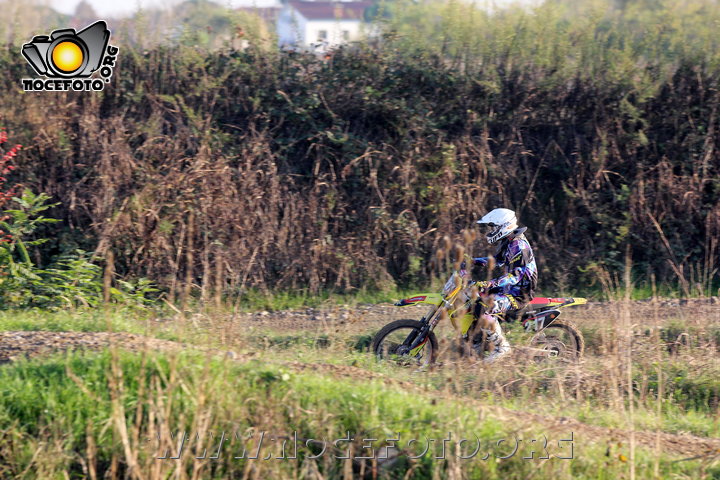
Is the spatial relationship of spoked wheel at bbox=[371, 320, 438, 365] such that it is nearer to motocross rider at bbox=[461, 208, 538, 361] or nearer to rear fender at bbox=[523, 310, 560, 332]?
motocross rider at bbox=[461, 208, 538, 361]

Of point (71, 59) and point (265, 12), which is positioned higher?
point (265, 12)

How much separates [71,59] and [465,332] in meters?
8.41

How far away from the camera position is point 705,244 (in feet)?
41.4

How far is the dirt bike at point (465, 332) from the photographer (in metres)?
7.80

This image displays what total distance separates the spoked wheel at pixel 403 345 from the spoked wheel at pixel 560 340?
3.97 ft

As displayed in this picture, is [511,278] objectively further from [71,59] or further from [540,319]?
[71,59]

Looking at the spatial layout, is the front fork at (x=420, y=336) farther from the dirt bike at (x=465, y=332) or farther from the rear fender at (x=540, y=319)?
the rear fender at (x=540, y=319)

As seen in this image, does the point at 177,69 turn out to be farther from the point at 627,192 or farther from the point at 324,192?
the point at 627,192

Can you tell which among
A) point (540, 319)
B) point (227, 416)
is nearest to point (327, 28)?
point (540, 319)

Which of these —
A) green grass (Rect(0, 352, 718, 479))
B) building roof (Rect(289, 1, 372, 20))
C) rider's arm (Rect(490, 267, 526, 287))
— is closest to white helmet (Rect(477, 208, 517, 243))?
rider's arm (Rect(490, 267, 526, 287))

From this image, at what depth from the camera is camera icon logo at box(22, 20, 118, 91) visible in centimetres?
1236

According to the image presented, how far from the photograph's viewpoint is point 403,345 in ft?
26.0

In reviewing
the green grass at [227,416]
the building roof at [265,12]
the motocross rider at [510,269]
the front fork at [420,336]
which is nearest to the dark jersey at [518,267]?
the motocross rider at [510,269]

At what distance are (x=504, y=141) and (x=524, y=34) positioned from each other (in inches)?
84.5
